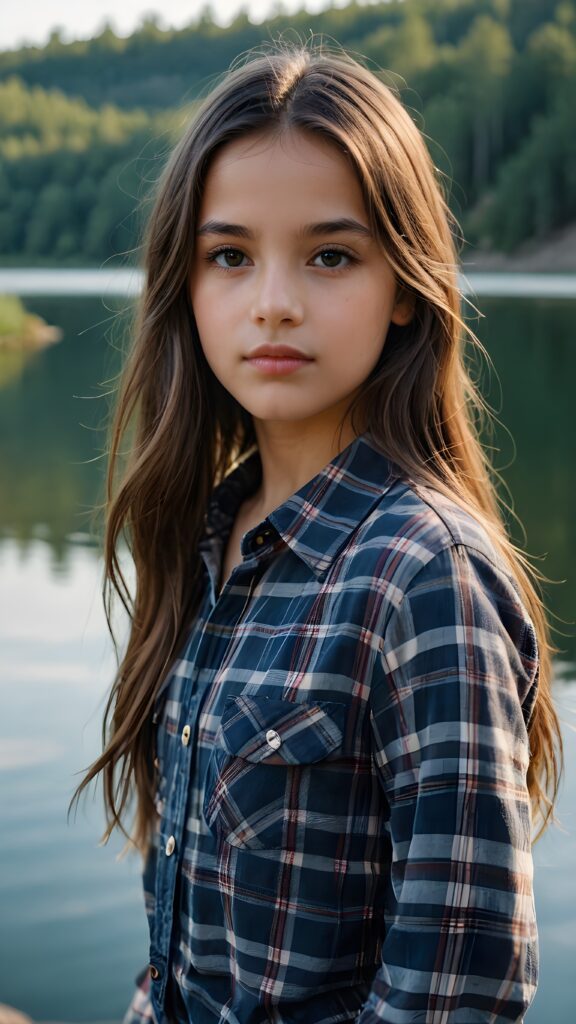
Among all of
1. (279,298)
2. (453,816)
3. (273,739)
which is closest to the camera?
(453,816)

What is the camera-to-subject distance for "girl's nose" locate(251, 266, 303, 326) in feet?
3.90

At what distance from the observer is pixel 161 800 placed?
4.49 ft

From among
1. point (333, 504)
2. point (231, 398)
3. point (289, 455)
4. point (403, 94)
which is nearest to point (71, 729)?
point (231, 398)

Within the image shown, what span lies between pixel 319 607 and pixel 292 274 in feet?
1.14

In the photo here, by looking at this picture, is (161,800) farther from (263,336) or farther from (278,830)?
(263,336)

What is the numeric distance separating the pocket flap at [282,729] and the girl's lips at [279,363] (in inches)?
13.6

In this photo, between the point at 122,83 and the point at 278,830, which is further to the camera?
the point at 122,83

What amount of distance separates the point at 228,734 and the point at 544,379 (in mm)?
13118

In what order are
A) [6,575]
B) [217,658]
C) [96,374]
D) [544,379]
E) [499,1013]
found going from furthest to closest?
[96,374]
[544,379]
[6,575]
[217,658]
[499,1013]

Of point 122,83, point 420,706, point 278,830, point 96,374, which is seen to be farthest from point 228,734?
point 122,83

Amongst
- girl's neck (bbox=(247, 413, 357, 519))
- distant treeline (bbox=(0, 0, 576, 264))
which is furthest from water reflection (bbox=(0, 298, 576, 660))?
distant treeline (bbox=(0, 0, 576, 264))

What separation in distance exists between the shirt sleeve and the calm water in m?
0.53

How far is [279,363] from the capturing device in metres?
1.23

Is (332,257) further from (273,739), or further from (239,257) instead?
(273,739)
